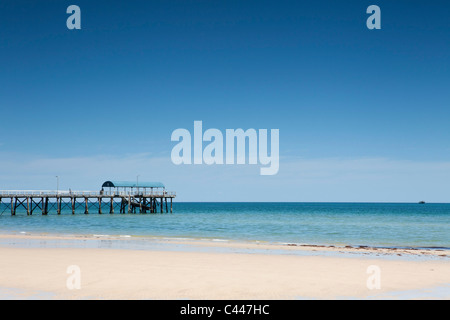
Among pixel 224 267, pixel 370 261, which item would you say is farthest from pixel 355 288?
pixel 370 261

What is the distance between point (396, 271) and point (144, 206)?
202ft

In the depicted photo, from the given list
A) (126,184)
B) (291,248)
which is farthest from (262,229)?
(126,184)

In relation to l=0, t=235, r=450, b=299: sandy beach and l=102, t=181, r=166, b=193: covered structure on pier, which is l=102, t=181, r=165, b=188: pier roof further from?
l=0, t=235, r=450, b=299: sandy beach

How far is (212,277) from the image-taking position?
1217 centimetres

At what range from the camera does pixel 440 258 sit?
18.6 m

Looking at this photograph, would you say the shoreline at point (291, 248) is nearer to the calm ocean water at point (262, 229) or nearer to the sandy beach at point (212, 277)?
the sandy beach at point (212, 277)

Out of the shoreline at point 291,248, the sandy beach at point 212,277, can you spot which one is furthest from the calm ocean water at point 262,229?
the sandy beach at point 212,277

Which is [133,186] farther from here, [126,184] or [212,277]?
[212,277]

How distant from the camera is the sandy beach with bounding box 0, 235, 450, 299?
9977mm

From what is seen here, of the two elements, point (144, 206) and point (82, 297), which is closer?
point (82, 297)
